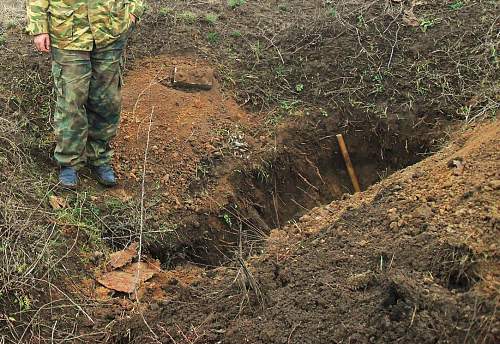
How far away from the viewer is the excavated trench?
4.62m

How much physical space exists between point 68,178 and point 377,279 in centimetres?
216

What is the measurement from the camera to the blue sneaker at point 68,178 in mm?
4203

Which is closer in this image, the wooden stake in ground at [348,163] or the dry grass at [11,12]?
the wooden stake in ground at [348,163]

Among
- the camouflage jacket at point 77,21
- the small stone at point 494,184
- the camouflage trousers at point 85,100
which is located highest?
the camouflage jacket at point 77,21

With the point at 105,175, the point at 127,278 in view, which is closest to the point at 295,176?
the point at 105,175

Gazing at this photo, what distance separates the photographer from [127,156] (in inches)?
187

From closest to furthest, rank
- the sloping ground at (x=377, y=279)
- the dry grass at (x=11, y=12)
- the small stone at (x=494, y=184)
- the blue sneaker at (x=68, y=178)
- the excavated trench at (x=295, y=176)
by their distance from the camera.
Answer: the sloping ground at (x=377, y=279) → the small stone at (x=494, y=184) → the blue sneaker at (x=68, y=178) → the excavated trench at (x=295, y=176) → the dry grass at (x=11, y=12)

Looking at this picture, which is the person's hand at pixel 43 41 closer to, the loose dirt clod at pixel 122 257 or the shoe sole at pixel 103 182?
the shoe sole at pixel 103 182

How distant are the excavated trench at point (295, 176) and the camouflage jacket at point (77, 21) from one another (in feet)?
4.29

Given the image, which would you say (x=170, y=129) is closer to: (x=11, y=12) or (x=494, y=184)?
(x=11, y=12)

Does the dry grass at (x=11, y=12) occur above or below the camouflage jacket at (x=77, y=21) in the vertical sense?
below

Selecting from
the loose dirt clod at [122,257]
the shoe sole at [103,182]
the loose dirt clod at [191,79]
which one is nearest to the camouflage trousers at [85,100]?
the shoe sole at [103,182]

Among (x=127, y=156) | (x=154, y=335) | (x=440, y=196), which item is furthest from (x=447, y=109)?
(x=154, y=335)

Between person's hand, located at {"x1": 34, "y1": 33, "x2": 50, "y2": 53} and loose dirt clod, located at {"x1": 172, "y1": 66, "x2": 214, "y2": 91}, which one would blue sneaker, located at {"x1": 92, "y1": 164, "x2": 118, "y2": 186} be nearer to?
person's hand, located at {"x1": 34, "y1": 33, "x2": 50, "y2": 53}
